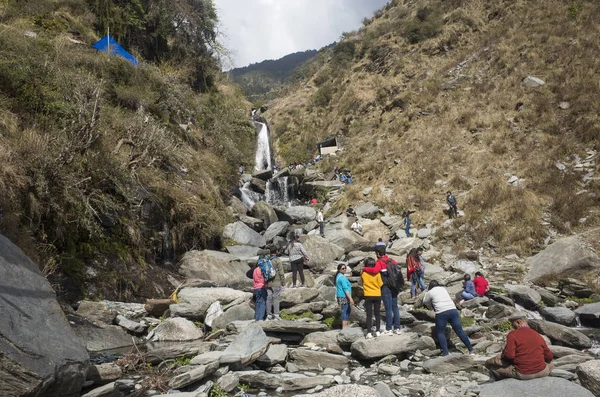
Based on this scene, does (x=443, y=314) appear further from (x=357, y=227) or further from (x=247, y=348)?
(x=357, y=227)

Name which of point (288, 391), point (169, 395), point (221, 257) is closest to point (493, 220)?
point (221, 257)

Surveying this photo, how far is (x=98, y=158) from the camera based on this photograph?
34.2ft

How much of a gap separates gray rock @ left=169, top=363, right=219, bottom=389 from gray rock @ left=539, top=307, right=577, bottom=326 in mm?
9288

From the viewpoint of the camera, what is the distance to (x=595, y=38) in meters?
24.8

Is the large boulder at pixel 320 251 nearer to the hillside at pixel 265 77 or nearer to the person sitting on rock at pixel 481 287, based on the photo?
the person sitting on rock at pixel 481 287

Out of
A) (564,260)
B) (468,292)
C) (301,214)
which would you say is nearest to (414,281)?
(468,292)

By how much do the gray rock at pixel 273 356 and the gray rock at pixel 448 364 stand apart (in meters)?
2.53

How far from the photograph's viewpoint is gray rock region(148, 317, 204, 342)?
25.3ft

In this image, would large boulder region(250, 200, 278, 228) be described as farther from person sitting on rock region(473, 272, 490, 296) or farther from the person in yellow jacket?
the person in yellow jacket

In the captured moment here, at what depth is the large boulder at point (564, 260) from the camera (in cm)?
1307

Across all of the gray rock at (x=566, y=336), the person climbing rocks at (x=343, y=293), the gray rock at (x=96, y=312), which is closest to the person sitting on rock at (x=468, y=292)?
the gray rock at (x=566, y=336)

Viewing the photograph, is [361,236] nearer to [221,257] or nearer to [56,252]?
[221,257]

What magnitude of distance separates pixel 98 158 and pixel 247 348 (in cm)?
736

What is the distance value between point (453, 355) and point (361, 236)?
1320cm
